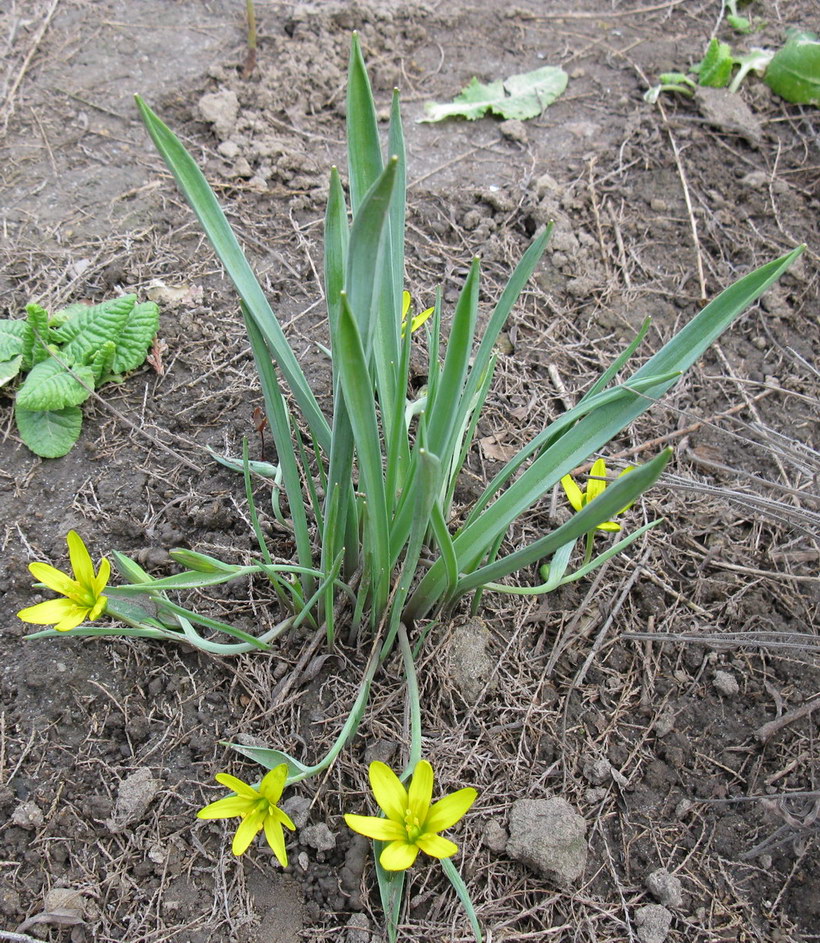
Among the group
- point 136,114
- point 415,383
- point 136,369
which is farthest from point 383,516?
point 136,114

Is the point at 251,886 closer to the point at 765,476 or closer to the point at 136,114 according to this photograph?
the point at 765,476

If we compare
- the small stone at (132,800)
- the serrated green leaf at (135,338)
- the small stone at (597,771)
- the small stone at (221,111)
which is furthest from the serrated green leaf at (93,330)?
the small stone at (597,771)

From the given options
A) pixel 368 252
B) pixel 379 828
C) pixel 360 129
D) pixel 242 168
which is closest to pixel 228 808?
pixel 379 828

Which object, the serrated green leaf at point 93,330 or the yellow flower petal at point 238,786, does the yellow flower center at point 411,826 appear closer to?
the yellow flower petal at point 238,786

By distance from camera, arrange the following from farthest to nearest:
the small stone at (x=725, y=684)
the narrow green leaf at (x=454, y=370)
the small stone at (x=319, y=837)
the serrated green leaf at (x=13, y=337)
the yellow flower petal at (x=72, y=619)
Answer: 1. the serrated green leaf at (x=13, y=337)
2. the small stone at (x=725, y=684)
3. the small stone at (x=319, y=837)
4. the yellow flower petal at (x=72, y=619)
5. the narrow green leaf at (x=454, y=370)

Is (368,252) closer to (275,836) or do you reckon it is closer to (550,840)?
(275,836)

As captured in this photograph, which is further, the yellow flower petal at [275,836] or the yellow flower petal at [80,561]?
the yellow flower petal at [80,561]
